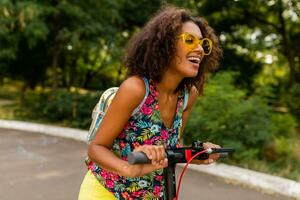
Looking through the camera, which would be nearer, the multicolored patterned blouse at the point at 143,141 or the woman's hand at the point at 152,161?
the woman's hand at the point at 152,161

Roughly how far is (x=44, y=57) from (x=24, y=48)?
993 millimetres

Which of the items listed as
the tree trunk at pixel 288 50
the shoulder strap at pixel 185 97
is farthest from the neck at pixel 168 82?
the tree trunk at pixel 288 50

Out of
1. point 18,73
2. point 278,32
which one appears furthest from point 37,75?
point 278,32

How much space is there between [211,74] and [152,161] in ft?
22.4

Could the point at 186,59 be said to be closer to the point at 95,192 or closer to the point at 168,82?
the point at 168,82

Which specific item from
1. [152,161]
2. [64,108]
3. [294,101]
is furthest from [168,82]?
[64,108]

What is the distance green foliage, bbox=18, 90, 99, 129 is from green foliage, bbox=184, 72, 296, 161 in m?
3.89

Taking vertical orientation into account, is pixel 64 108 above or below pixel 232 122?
below

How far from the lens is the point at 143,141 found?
168 centimetres

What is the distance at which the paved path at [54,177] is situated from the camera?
5.15 m

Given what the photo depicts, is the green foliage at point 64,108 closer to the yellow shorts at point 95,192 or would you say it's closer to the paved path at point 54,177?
the paved path at point 54,177

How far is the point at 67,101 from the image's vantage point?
10.9 meters

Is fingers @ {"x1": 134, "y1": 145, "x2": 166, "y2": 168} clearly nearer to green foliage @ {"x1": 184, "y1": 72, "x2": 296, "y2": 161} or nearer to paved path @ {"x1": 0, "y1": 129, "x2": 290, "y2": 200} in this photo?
paved path @ {"x1": 0, "y1": 129, "x2": 290, "y2": 200}

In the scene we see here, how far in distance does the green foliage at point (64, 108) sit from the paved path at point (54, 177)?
211 cm
